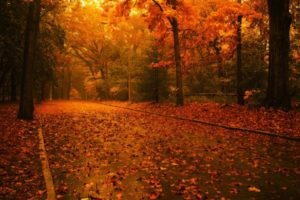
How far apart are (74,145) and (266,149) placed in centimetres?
684

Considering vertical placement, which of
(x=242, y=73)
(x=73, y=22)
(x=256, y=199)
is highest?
(x=73, y=22)

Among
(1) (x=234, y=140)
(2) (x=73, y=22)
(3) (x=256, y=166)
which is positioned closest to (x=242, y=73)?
(1) (x=234, y=140)

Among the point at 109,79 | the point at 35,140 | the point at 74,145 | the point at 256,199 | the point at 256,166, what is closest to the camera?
the point at 256,199

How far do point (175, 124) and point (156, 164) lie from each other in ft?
24.2

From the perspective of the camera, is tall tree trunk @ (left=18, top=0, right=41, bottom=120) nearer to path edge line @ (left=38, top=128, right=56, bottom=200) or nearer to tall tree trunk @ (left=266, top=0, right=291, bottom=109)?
path edge line @ (left=38, top=128, right=56, bottom=200)

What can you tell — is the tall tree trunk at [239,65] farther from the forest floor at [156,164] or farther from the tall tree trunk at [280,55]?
the forest floor at [156,164]

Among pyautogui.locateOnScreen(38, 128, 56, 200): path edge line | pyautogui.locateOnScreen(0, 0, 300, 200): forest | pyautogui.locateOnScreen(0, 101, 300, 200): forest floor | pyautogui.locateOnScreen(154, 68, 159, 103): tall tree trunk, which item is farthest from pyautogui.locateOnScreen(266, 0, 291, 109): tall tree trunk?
pyautogui.locateOnScreen(154, 68, 159, 103): tall tree trunk

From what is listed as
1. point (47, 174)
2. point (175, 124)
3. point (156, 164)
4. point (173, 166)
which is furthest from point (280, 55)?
point (47, 174)

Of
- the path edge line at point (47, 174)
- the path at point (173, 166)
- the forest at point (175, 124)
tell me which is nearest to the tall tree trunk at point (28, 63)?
the forest at point (175, 124)

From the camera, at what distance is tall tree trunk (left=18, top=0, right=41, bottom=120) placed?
15617 mm

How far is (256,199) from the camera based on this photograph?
469 centimetres

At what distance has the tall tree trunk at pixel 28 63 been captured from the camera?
15.6m

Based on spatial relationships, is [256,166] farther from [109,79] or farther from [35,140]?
[109,79]

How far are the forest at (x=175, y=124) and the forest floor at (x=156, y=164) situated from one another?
0.09 ft
